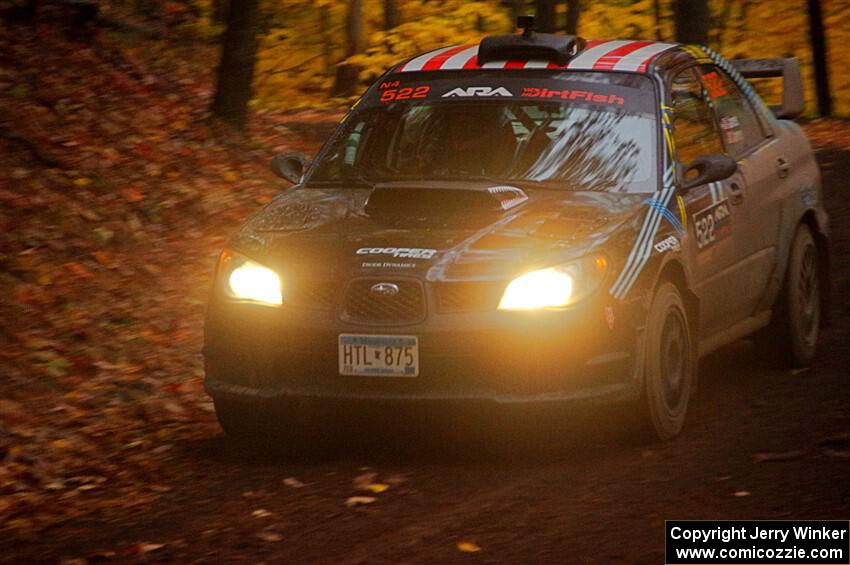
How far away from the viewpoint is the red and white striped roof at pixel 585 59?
26.2 feet

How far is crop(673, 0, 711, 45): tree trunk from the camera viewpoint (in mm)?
17484

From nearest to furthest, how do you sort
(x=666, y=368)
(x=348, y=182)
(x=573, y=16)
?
1. (x=666, y=368)
2. (x=348, y=182)
3. (x=573, y=16)

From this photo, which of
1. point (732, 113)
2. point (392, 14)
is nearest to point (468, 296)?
point (732, 113)

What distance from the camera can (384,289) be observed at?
21.3ft

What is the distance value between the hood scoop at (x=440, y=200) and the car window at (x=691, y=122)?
110cm

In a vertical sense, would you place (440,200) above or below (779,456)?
above

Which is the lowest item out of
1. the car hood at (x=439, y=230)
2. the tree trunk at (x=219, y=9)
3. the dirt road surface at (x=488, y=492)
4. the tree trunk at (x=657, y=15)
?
the dirt road surface at (x=488, y=492)

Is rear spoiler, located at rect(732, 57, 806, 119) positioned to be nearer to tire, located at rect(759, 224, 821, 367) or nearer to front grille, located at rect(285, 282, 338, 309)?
tire, located at rect(759, 224, 821, 367)

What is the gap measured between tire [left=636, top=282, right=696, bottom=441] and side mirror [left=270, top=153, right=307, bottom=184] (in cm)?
212

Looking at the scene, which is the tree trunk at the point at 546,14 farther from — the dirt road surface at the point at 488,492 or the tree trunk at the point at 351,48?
the dirt road surface at the point at 488,492

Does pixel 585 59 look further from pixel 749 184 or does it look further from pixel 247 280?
pixel 247 280

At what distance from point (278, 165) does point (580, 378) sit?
2.32 metres

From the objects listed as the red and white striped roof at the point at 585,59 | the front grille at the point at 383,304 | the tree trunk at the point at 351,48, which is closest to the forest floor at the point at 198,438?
the front grille at the point at 383,304

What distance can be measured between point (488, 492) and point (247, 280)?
5.00 feet
